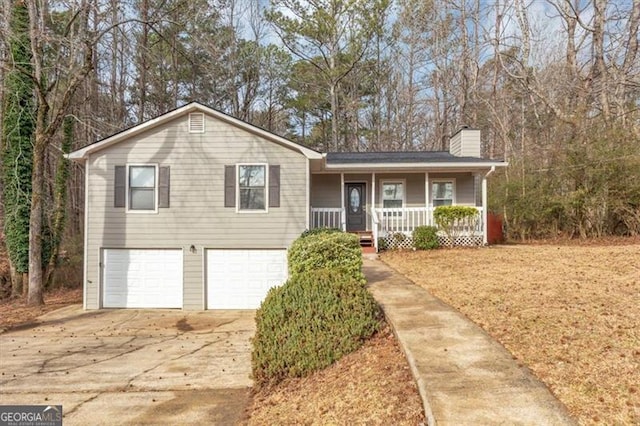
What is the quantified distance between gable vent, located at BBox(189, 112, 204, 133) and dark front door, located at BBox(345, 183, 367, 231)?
6.03 metres

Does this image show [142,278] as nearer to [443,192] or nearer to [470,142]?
[443,192]

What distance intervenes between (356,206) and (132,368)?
32.4 feet

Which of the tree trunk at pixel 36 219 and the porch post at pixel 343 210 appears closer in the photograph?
the tree trunk at pixel 36 219

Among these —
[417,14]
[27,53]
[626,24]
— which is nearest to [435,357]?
[27,53]

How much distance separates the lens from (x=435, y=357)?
12.1 feet

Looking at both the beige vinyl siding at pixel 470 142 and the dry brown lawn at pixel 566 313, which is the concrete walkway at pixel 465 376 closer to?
the dry brown lawn at pixel 566 313

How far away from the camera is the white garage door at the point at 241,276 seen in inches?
400

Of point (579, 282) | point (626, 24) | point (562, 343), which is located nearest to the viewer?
point (562, 343)

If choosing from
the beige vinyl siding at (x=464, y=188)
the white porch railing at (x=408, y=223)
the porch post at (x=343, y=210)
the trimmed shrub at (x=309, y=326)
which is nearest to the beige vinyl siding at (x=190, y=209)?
the porch post at (x=343, y=210)

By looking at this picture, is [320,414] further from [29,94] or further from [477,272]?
[29,94]

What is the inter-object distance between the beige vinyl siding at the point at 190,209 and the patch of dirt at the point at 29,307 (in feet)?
4.30

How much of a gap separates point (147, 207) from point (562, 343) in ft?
31.5

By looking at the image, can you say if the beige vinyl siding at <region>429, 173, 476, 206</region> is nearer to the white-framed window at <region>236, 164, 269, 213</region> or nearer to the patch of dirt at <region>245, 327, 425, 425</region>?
the white-framed window at <region>236, 164, 269, 213</region>

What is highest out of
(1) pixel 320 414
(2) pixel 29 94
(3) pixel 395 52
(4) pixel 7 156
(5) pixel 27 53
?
(3) pixel 395 52
